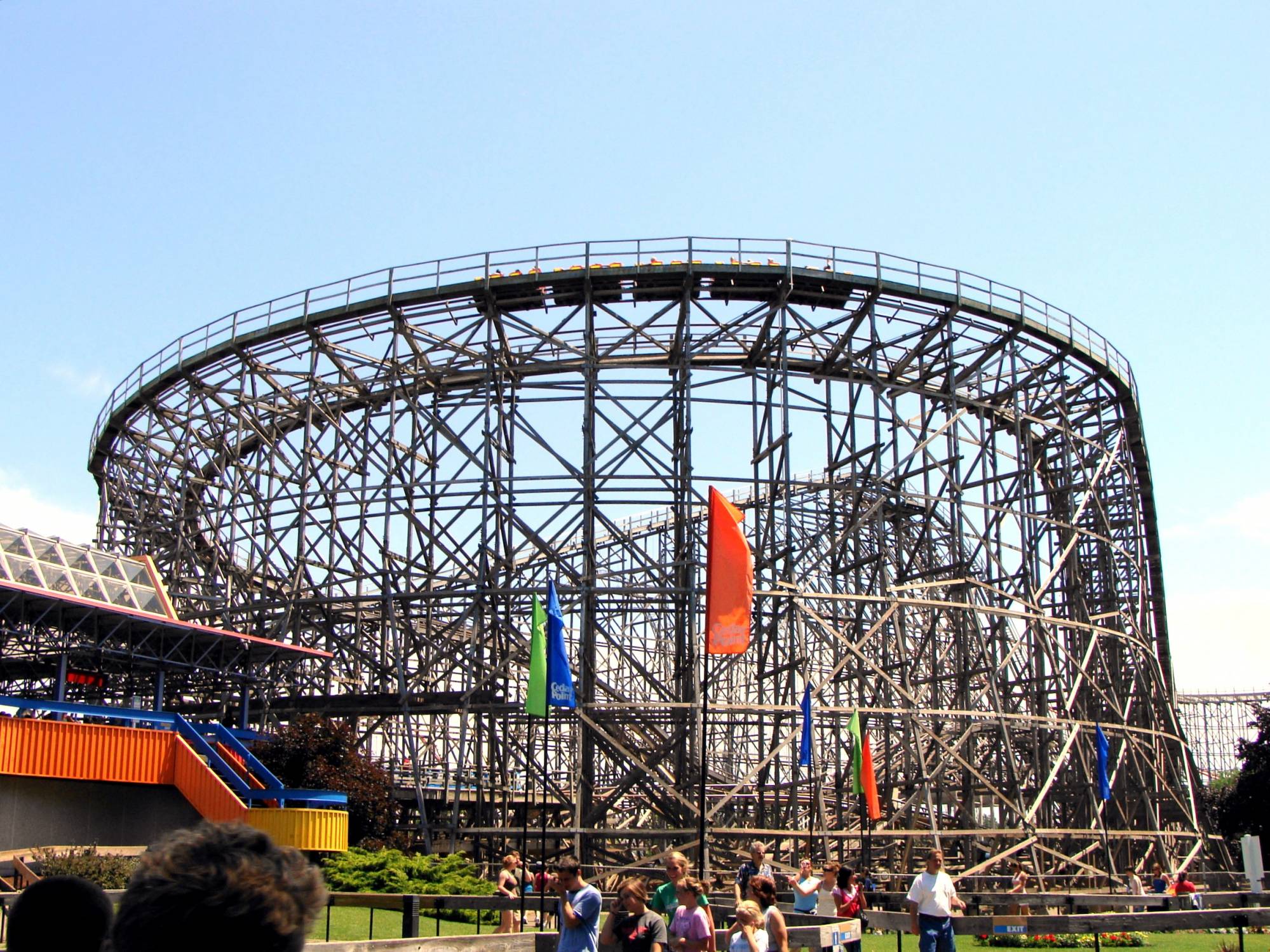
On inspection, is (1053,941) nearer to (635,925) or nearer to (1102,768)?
(635,925)

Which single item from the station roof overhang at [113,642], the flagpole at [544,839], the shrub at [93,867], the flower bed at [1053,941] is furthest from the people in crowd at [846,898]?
the station roof overhang at [113,642]

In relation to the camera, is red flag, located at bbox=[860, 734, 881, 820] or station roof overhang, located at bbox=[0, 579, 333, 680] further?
station roof overhang, located at bbox=[0, 579, 333, 680]

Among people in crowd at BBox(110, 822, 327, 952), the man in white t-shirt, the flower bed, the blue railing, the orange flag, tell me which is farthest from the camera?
the blue railing

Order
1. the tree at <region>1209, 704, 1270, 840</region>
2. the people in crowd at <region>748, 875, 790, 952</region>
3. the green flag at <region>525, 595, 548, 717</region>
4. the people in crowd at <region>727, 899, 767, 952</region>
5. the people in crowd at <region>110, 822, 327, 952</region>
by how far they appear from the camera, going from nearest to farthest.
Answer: the people in crowd at <region>110, 822, 327, 952</region>, the people in crowd at <region>727, 899, 767, 952</region>, the people in crowd at <region>748, 875, 790, 952</region>, the green flag at <region>525, 595, 548, 717</region>, the tree at <region>1209, 704, 1270, 840</region>

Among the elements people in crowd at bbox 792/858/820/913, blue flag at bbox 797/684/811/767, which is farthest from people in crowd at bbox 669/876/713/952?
blue flag at bbox 797/684/811/767

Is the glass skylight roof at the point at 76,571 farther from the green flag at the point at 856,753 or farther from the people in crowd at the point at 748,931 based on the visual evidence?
the people in crowd at the point at 748,931

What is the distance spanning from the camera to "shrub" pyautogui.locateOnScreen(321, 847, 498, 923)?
23625 mm

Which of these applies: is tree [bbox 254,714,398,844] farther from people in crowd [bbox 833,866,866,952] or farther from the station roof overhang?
people in crowd [bbox 833,866,866,952]

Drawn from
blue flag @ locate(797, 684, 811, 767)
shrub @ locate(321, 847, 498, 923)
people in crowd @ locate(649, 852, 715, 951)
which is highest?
blue flag @ locate(797, 684, 811, 767)

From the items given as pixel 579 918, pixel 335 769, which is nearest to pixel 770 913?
pixel 579 918

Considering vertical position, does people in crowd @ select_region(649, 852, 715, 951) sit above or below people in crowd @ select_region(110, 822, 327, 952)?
below

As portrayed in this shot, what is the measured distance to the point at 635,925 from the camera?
33.0 ft

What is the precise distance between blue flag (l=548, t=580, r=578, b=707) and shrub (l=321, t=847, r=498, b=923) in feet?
15.4

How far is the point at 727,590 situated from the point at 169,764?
19350 mm
